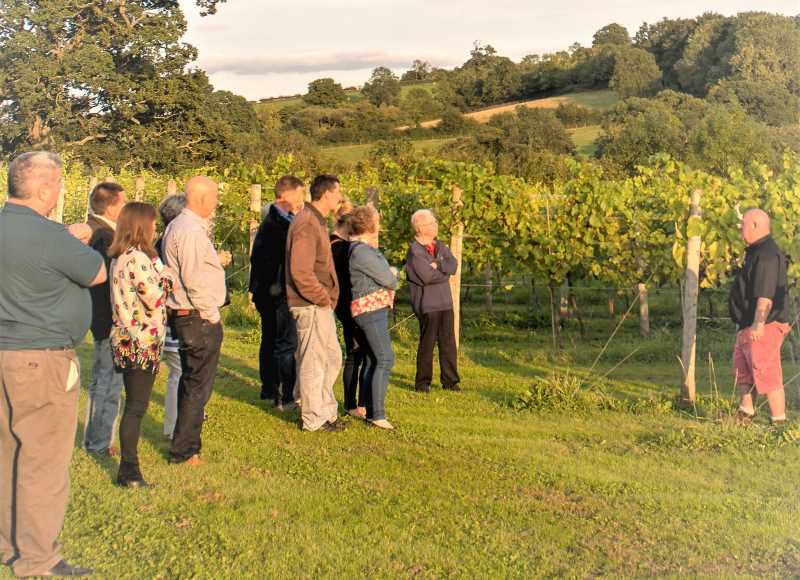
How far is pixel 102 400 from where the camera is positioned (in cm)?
592

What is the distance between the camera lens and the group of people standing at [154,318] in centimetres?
408

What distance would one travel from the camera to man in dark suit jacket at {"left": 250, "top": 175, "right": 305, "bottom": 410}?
7.27 m

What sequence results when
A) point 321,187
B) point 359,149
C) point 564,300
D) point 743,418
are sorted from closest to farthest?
point 321,187, point 743,418, point 564,300, point 359,149

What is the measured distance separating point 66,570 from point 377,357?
311cm

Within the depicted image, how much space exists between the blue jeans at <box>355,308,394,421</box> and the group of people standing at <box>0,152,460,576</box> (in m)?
0.01

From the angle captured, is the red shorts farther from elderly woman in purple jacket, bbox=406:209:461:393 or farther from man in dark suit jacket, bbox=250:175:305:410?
man in dark suit jacket, bbox=250:175:305:410

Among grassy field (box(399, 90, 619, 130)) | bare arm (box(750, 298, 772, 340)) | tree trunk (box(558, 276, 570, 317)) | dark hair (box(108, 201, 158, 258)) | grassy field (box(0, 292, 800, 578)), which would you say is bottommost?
grassy field (box(0, 292, 800, 578))

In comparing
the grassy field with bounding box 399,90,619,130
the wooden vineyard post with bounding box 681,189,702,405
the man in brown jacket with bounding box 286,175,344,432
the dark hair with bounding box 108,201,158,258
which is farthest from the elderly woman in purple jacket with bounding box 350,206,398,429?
the grassy field with bounding box 399,90,619,130

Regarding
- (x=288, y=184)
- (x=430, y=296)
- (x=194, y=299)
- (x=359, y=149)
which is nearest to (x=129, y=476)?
(x=194, y=299)

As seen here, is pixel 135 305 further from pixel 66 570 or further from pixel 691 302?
pixel 691 302

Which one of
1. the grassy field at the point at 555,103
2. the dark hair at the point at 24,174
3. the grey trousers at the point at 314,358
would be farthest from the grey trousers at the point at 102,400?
the grassy field at the point at 555,103

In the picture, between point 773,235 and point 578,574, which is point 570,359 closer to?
point 773,235

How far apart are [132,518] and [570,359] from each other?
6.01 m

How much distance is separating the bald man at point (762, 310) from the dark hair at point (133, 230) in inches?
168
